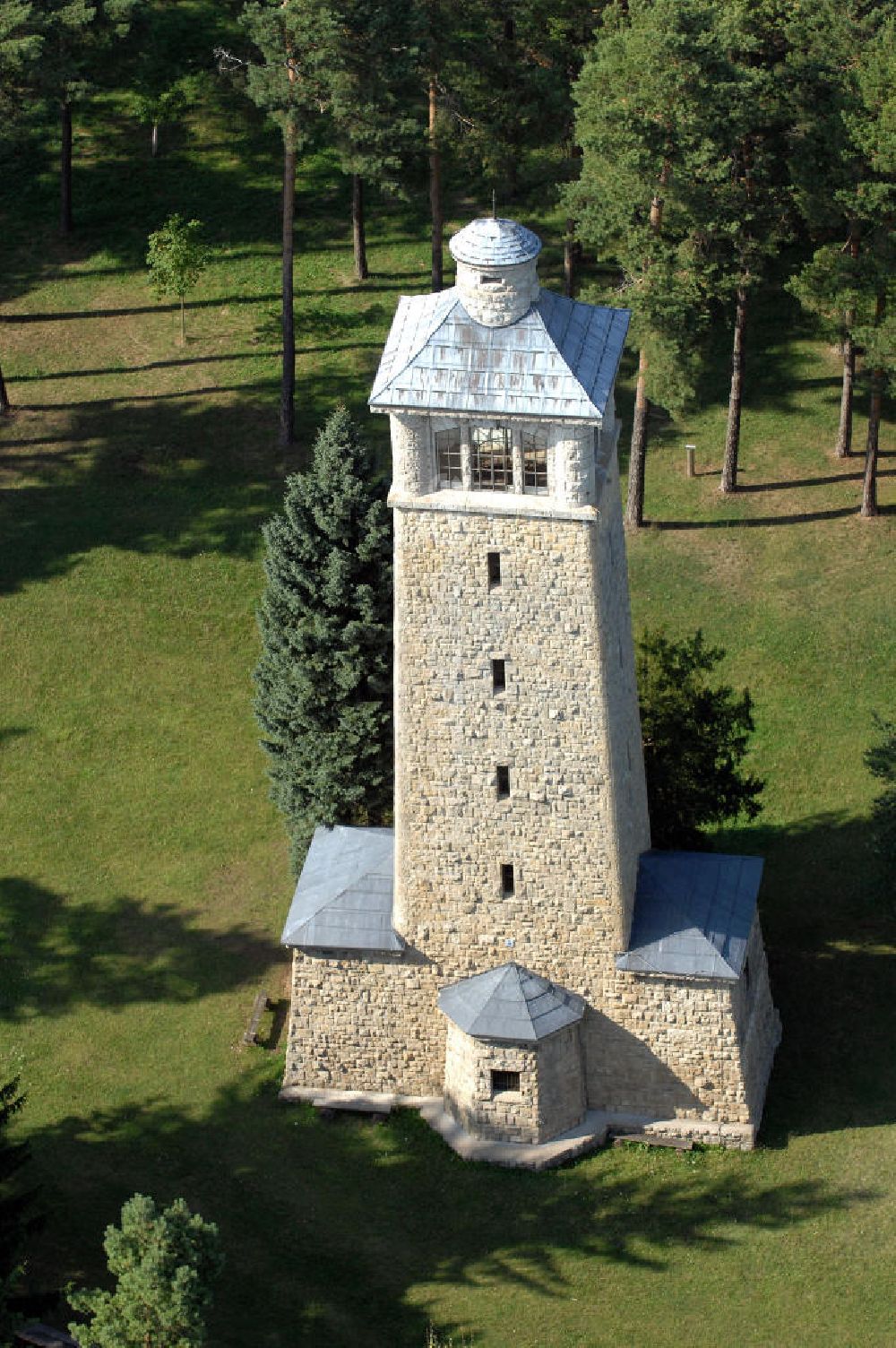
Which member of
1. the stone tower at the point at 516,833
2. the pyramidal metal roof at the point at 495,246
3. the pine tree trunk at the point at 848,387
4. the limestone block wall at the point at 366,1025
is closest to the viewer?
the pyramidal metal roof at the point at 495,246

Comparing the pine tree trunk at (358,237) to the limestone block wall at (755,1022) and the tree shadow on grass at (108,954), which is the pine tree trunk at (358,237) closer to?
the tree shadow on grass at (108,954)

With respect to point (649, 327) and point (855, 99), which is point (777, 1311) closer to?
point (649, 327)

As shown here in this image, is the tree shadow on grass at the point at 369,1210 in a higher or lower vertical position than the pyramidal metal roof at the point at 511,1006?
lower

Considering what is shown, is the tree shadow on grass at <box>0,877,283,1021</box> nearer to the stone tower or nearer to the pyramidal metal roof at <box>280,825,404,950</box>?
the stone tower

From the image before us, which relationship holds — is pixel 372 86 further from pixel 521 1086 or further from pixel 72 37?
pixel 521 1086

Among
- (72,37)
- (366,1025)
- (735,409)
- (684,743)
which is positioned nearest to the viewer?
(366,1025)

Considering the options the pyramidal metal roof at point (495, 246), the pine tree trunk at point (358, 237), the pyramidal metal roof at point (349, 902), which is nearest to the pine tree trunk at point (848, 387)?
the pine tree trunk at point (358, 237)

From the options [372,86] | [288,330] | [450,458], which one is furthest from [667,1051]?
[372,86]
